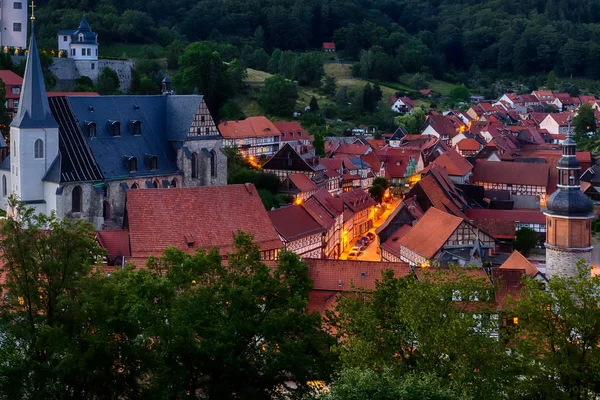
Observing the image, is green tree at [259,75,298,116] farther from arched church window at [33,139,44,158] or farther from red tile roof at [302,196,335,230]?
arched church window at [33,139,44,158]

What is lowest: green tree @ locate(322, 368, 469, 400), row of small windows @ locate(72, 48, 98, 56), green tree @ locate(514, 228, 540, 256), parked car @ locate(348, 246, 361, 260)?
parked car @ locate(348, 246, 361, 260)

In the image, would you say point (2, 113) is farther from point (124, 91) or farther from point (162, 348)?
point (162, 348)

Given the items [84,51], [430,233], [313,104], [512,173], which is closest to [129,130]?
[430,233]

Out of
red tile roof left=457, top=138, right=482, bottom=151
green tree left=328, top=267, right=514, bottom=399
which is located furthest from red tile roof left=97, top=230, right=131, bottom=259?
red tile roof left=457, top=138, right=482, bottom=151

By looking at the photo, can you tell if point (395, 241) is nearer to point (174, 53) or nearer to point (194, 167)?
point (194, 167)

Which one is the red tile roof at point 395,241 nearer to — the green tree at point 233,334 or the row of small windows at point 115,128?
the row of small windows at point 115,128
